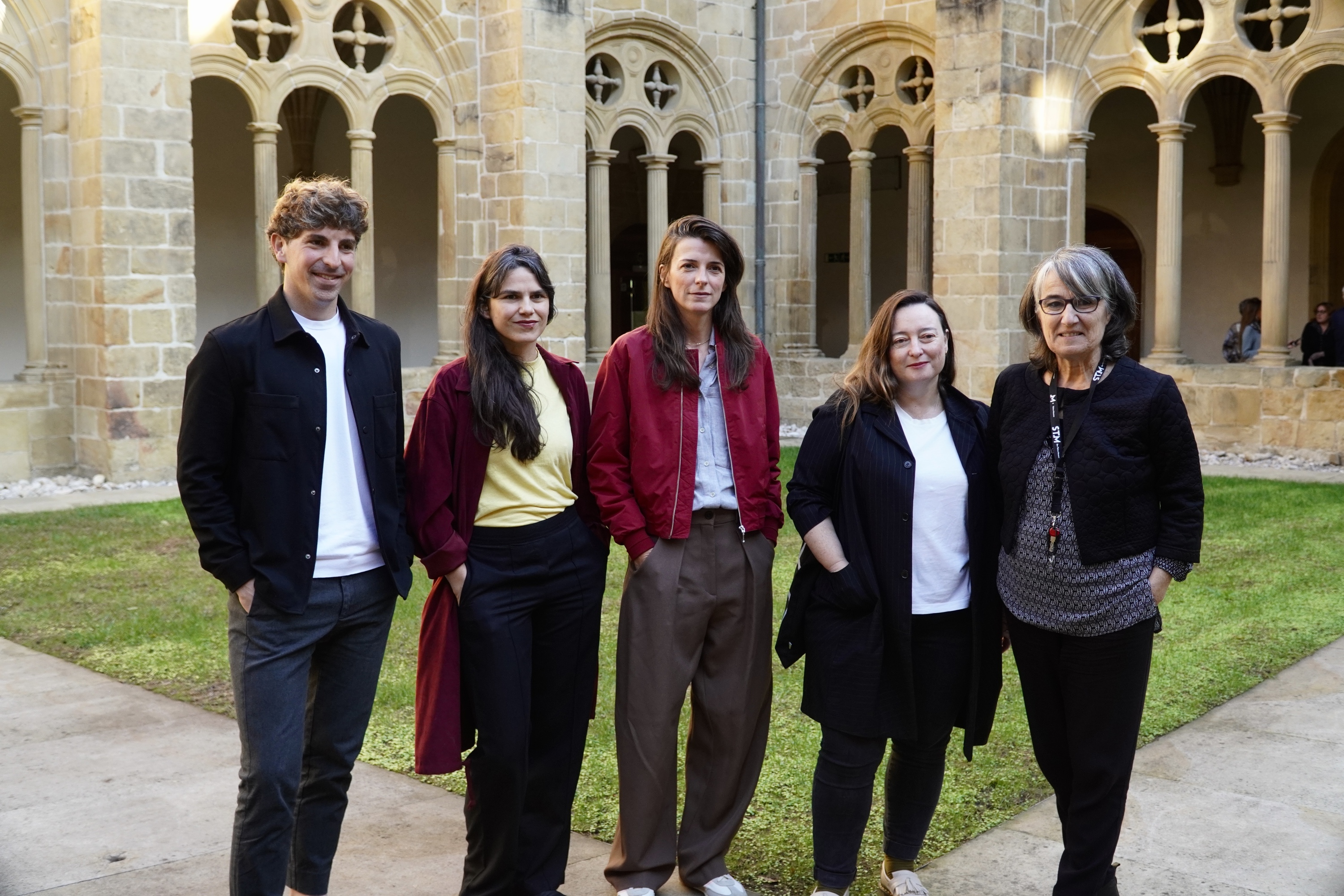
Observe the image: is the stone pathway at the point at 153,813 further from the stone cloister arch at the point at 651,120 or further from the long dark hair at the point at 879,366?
the stone cloister arch at the point at 651,120

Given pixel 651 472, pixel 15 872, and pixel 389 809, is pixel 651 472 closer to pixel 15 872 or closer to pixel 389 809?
pixel 389 809

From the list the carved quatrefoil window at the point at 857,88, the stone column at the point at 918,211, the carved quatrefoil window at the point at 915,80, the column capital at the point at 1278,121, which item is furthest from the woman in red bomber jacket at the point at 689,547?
the carved quatrefoil window at the point at 857,88

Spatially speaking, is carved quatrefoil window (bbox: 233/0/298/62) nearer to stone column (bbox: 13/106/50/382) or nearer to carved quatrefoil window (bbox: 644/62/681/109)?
stone column (bbox: 13/106/50/382)

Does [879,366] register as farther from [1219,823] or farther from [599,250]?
[599,250]

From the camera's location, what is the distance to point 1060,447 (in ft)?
9.18

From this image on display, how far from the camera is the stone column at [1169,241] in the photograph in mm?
11336

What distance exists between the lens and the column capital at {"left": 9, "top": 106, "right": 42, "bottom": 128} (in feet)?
32.2

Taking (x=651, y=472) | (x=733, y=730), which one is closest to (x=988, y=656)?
(x=733, y=730)

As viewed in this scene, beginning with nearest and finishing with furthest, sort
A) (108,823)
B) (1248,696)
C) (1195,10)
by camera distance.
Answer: (108,823)
(1248,696)
(1195,10)

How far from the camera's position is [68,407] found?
33.3ft

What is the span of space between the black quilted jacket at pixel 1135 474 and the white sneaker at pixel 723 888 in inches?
41.8

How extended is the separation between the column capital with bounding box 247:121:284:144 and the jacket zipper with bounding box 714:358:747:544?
28.1 ft

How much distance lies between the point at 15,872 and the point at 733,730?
5.73ft

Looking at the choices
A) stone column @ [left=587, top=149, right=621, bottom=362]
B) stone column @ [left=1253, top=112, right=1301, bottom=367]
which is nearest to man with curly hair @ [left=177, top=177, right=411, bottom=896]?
stone column @ [left=1253, top=112, right=1301, bottom=367]
